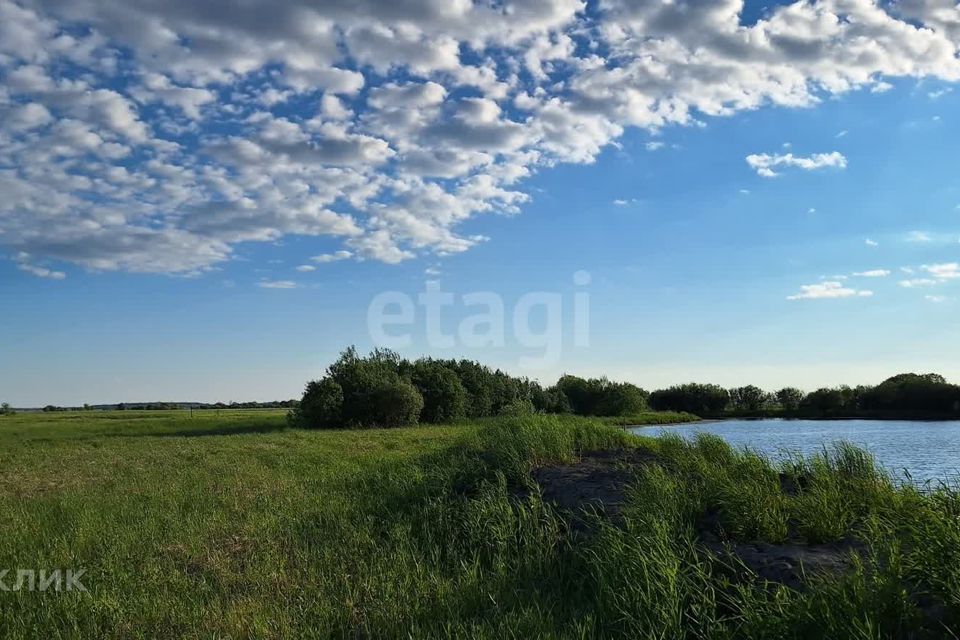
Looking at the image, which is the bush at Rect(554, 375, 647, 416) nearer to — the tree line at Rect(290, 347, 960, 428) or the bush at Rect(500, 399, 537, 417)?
the tree line at Rect(290, 347, 960, 428)

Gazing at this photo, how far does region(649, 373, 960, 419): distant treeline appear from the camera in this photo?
60031 mm

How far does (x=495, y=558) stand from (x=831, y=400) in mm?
81955

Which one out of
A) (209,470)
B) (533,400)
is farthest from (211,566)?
(533,400)

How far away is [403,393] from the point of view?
5869 cm

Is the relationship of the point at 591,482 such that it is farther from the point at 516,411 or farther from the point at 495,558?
the point at 516,411

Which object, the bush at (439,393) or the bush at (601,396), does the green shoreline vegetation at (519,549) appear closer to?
the bush at (439,393)

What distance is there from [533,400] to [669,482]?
262ft

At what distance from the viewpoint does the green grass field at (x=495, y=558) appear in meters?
5.51

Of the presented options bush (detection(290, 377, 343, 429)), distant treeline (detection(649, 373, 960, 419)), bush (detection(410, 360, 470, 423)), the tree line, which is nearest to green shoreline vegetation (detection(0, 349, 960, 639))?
the tree line

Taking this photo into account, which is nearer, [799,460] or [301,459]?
[799,460]

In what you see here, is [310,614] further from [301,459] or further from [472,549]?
[301,459]

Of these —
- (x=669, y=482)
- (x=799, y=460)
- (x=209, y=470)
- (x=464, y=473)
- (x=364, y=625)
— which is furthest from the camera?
(x=209, y=470)

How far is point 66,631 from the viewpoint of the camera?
6965 millimetres

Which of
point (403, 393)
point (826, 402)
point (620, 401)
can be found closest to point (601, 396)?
point (620, 401)
